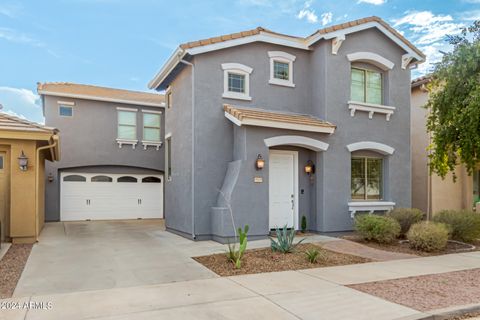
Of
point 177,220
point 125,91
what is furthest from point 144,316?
point 125,91

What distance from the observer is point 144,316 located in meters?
4.87

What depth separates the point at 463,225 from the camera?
36.1 ft

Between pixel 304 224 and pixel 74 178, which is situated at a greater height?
pixel 74 178

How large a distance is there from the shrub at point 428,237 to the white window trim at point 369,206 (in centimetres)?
216

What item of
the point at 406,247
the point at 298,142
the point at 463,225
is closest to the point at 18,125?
the point at 298,142

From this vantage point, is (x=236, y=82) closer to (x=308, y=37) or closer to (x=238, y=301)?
(x=308, y=37)

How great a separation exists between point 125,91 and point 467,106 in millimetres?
15814

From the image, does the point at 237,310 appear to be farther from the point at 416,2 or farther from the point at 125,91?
the point at 125,91

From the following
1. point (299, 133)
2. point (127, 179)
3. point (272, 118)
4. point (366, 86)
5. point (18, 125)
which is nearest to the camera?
point (18, 125)

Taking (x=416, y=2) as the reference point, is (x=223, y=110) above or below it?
below

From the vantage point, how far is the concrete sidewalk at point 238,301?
16.3ft

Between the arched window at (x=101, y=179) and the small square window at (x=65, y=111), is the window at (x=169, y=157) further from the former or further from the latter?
the small square window at (x=65, y=111)

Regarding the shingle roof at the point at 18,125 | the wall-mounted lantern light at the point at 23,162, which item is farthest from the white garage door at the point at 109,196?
the wall-mounted lantern light at the point at 23,162

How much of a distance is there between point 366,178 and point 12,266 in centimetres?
1032
